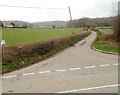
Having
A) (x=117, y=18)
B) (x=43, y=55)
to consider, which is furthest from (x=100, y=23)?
(x=43, y=55)

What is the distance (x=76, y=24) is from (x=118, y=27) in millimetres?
93343

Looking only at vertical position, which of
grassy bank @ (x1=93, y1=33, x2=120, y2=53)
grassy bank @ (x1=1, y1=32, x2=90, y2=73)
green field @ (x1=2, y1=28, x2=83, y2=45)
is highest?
green field @ (x1=2, y1=28, x2=83, y2=45)

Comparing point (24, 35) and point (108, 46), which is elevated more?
point (24, 35)

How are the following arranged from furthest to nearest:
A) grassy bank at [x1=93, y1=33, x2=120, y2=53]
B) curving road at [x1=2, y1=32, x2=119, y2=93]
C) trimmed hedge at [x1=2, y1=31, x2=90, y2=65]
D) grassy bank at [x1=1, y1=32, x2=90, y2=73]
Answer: grassy bank at [x1=93, y1=33, x2=120, y2=53], trimmed hedge at [x1=2, y1=31, x2=90, y2=65], grassy bank at [x1=1, y1=32, x2=90, y2=73], curving road at [x1=2, y1=32, x2=119, y2=93]

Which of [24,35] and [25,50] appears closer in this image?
[25,50]

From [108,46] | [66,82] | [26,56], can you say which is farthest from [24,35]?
[66,82]

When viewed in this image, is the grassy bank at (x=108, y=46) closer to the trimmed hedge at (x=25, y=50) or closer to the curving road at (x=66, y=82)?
the trimmed hedge at (x=25, y=50)

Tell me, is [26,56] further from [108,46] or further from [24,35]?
[24,35]

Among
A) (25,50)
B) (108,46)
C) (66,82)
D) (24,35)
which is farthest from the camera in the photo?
(24,35)

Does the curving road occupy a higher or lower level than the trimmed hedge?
lower

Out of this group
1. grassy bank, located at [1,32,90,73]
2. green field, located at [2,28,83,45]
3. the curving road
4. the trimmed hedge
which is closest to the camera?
the curving road

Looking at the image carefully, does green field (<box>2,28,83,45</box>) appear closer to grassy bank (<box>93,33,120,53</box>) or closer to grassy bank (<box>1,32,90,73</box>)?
grassy bank (<box>1,32,90,73</box>)

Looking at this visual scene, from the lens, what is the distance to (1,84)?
642 cm

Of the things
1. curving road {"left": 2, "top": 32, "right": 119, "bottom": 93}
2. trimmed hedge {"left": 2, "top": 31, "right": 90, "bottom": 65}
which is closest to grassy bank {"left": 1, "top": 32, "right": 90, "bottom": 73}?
trimmed hedge {"left": 2, "top": 31, "right": 90, "bottom": 65}
